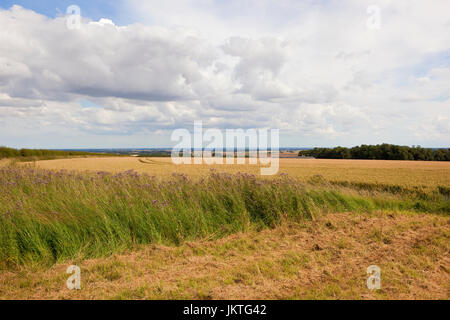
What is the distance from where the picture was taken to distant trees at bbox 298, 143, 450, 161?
163 ft

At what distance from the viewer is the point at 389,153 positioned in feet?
172

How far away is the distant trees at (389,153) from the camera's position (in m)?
49.8

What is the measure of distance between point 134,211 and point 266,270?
3.71 metres

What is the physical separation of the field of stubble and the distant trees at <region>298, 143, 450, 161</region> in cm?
5079

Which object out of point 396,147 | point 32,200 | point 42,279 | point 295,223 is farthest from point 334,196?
point 396,147

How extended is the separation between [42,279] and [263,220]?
558 cm

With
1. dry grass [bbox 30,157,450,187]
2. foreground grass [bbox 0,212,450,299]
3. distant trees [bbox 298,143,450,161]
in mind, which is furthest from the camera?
distant trees [bbox 298,143,450,161]

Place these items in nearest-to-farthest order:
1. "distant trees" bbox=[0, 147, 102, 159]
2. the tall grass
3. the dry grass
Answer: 1. the tall grass
2. the dry grass
3. "distant trees" bbox=[0, 147, 102, 159]
